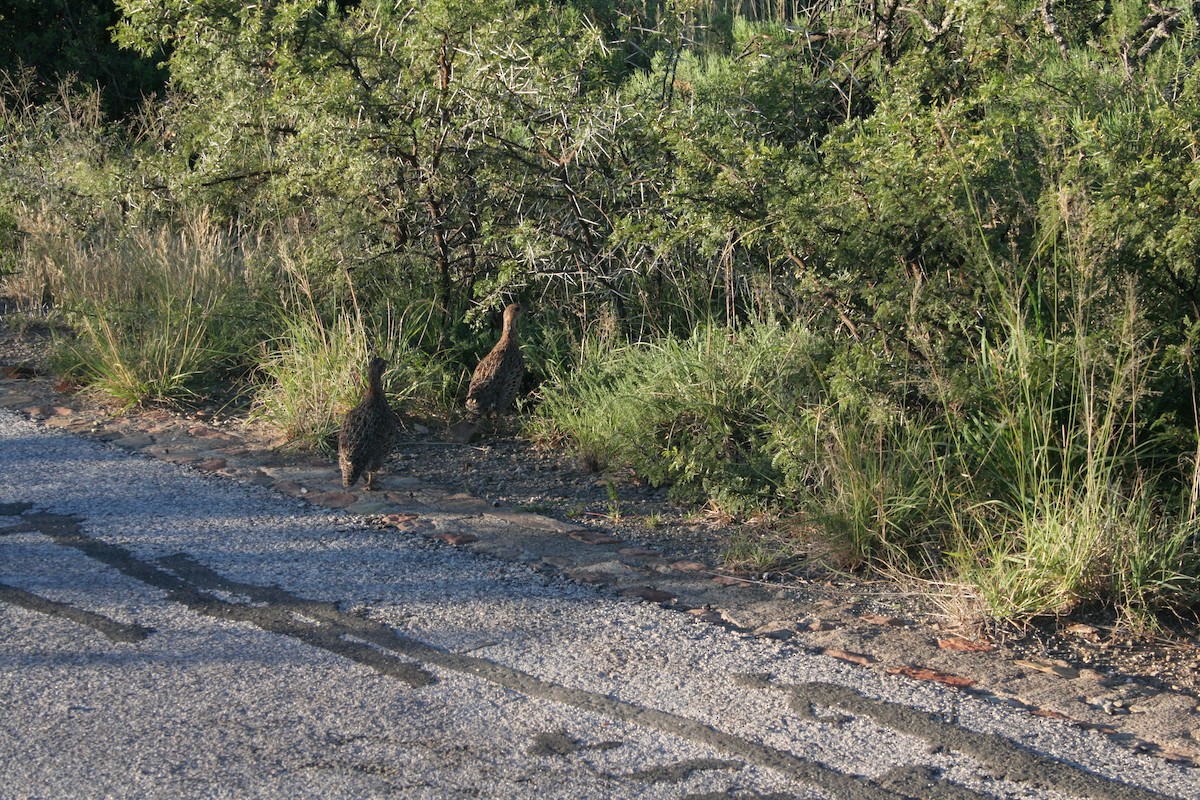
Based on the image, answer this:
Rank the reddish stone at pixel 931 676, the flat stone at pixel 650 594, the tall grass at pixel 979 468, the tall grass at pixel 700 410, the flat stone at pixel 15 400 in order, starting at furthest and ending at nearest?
the flat stone at pixel 15 400 < the tall grass at pixel 700 410 < the flat stone at pixel 650 594 < the tall grass at pixel 979 468 < the reddish stone at pixel 931 676

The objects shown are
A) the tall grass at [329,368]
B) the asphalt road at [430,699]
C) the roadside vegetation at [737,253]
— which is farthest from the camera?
the tall grass at [329,368]

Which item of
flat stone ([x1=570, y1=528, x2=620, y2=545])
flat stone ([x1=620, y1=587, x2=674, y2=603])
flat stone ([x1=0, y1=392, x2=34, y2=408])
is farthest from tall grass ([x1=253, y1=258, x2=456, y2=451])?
flat stone ([x1=620, y1=587, x2=674, y2=603])

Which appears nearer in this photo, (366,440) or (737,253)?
(366,440)

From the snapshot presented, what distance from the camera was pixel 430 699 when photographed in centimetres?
413

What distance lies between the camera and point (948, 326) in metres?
5.99

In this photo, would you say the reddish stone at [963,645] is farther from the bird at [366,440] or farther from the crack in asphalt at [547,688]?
the bird at [366,440]

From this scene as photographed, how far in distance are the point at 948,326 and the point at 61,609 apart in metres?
3.99

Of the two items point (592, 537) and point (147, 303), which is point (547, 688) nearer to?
point (592, 537)

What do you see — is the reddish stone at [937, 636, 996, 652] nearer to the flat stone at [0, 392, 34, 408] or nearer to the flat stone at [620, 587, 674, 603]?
the flat stone at [620, 587, 674, 603]

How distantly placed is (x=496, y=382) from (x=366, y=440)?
4.71 ft

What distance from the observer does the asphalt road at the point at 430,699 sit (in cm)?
365

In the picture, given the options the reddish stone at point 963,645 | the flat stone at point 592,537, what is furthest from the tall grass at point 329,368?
the reddish stone at point 963,645

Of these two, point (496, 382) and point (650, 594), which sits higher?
point (496, 382)

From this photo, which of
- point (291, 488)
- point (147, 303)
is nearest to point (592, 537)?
point (291, 488)
